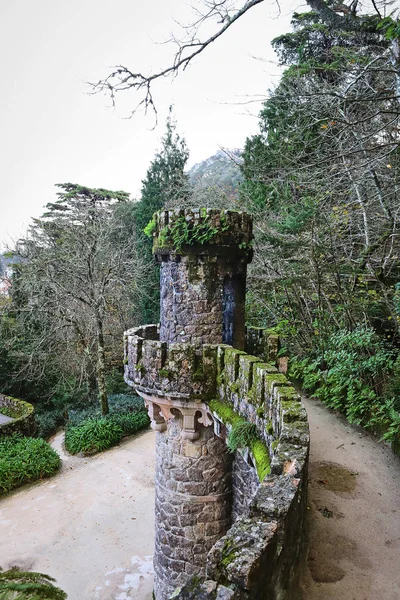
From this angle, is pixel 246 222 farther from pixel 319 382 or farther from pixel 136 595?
pixel 136 595

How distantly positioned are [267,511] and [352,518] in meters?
3.50

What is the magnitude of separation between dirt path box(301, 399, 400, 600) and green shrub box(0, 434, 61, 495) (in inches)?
384

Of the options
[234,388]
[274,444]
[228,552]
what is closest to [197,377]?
[234,388]

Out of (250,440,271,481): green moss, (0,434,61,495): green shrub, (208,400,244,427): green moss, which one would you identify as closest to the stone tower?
(208,400,244,427): green moss

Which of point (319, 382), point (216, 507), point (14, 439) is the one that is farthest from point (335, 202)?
point (14, 439)

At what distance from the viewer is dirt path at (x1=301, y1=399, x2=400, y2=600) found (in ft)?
11.6

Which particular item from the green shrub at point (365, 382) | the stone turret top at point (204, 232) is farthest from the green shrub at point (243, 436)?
the green shrub at point (365, 382)

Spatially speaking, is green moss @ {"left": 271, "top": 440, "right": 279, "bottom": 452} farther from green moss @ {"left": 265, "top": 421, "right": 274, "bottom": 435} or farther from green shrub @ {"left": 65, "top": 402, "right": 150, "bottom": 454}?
green shrub @ {"left": 65, "top": 402, "right": 150, "bottom": 454}

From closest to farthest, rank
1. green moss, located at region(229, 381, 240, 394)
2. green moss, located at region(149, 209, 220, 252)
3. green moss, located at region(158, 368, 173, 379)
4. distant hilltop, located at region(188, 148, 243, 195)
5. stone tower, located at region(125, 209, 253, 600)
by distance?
green moss, located at region(229, 381, 240, 394)
green moss, located at region(158, 368, 173, 379)
stone tower, located at region(125, 209, 253, 600)
green moss, located at region(149, 209, 220, 252)
distant hilltop, located at region(188, 148, 243, 195)

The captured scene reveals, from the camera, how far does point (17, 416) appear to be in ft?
56.2

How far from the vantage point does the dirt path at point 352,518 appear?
3.54m

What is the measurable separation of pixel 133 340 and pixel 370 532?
433 centimetres

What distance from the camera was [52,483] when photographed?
1280 cm

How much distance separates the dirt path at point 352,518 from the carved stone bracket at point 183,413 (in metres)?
1.95
